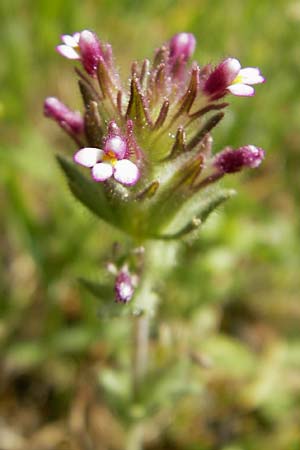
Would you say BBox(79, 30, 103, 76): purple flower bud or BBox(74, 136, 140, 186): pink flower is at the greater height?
BBox(79, 30, 103, 76): purple flower bud

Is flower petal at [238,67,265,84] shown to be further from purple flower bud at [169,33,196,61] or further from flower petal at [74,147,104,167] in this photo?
flower petal at [74,147,104,167]

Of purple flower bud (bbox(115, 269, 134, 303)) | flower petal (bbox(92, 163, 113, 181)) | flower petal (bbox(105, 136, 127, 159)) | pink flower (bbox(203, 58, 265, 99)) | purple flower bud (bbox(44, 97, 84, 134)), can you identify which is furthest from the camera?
purple flower bud (bbox(44, 97, 84, 134))

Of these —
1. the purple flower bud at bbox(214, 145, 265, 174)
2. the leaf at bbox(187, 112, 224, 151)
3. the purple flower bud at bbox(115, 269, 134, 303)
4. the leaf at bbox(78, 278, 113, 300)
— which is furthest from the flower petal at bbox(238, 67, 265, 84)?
the leaf at bbox(78, 278, 113, 300)

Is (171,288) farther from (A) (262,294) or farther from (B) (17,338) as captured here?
(B) (17,338)

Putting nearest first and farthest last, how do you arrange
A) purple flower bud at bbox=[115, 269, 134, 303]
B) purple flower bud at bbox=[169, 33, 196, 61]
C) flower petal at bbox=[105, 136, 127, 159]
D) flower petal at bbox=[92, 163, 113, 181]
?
flower petal at bbox=[92, 163, 113, 181] → flower petal at bbox=[105, 136, 127, 159] → purple flower bud at bbox=[115, 269, 134, 303] → purple flower bud at bbox=[169, 33, 196, 61]

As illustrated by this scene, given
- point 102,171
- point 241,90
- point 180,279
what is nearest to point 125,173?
point 102,171

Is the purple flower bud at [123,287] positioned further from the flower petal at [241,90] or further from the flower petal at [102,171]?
the flower petal at [241,90]
